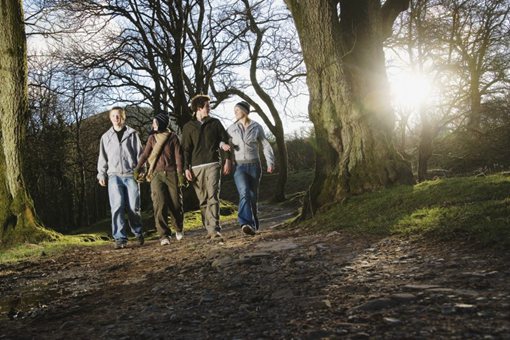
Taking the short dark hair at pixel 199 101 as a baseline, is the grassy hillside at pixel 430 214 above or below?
below

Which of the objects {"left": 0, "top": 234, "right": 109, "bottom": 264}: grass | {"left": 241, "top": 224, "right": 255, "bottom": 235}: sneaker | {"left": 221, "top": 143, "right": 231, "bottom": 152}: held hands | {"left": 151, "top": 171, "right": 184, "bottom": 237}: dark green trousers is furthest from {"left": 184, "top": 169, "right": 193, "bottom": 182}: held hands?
{"left": 0, "top": 234, "right": 109, "bottom": 264}: grass

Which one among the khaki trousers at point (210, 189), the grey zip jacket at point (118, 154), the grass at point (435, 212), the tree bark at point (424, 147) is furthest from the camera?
the tree bark at point (424, 147)

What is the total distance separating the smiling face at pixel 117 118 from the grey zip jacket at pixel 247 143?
193cm

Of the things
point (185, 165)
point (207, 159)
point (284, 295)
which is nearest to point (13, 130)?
point (185, 165)

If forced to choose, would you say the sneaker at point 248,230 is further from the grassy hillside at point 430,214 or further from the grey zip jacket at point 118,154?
the grey zip jacket at point 118,154

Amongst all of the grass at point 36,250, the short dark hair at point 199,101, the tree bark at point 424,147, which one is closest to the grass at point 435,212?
the short dark hair at point 199,101

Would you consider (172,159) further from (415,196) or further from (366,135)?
(415,196)

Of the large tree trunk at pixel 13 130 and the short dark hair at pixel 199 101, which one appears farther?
the large tree trunk at pixel 13 130

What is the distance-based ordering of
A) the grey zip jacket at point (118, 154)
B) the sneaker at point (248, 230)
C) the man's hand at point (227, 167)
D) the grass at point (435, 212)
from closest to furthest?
the grass at point (435, 212)
the sneaker at point (248, 230)
the man's hand at point (227, 167)
the grey zip jacket at point (118, 154)

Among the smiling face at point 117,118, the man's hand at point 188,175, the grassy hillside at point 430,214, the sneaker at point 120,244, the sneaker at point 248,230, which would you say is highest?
the smiling face at point 117,118

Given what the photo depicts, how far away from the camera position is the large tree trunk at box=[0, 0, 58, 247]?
309 inches

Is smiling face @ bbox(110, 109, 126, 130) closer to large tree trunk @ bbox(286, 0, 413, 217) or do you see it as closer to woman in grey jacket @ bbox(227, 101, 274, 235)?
woman in grey jacket @ bbox(227, 101, 274, 235)

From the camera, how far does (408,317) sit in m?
2.20

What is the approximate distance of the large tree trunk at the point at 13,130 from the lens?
7.86 meters
